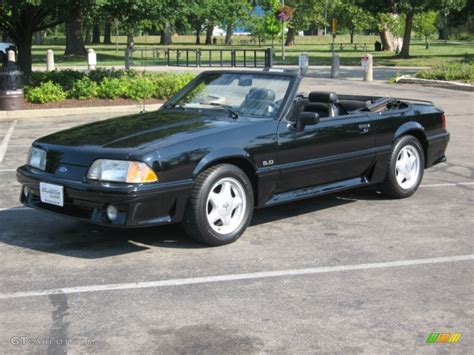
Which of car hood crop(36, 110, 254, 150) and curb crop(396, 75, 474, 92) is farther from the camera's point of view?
curb crop(396, 75, 474, 92)

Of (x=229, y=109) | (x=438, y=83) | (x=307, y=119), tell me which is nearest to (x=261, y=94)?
(x=229, y=109)

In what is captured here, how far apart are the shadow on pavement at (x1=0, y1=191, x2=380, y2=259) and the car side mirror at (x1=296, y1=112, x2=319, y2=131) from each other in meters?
A: 1.09

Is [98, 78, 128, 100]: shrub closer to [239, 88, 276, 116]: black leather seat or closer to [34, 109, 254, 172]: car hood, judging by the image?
[34, 109, 254, 172]: car hood

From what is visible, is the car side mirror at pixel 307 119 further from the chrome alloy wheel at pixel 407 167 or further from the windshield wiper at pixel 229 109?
the chrome alloy wheel at pixel 407 167

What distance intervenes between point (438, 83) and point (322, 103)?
17.6m

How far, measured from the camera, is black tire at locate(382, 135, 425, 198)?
7.57 m

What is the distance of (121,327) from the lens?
4246 millimetres

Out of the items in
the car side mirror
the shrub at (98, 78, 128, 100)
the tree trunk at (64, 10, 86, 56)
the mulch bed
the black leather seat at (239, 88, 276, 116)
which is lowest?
the mulch bed

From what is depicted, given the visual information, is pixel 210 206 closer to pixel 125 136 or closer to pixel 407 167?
pixel 125 136

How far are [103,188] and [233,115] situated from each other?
1560 mm

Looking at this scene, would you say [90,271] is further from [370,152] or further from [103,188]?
[370,152]

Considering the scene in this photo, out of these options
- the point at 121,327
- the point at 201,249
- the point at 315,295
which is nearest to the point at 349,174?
the point at 201,249

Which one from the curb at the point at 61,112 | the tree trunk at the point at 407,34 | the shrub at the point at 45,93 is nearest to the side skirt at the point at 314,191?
the curb at the point at 61,112

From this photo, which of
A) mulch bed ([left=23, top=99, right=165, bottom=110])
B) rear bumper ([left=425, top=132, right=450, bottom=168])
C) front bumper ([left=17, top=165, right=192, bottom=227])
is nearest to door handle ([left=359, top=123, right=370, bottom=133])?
rear bumper ([left=425, top=132, right=450, bottom=168])
